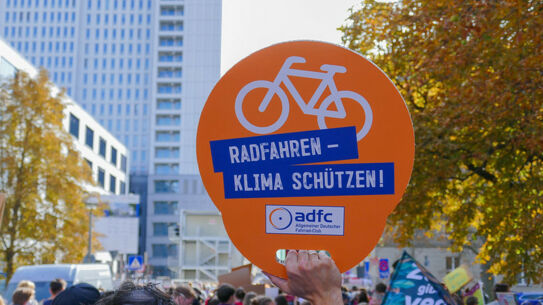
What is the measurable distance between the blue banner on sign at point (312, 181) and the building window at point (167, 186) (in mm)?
93495

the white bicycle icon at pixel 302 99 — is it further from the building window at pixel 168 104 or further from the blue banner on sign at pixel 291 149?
the building window at pixel 168 104

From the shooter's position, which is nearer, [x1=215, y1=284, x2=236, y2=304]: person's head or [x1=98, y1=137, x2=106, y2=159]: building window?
[x1=215, y1=284, x2=236, y2=304]: person's head

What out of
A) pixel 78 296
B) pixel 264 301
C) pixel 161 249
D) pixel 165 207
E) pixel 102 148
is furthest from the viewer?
pixel 165 207

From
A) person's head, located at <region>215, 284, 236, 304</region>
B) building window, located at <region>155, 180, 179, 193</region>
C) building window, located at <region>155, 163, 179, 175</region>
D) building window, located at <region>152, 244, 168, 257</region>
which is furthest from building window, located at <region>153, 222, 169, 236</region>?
person's head, located at <region>215, 284, 236, 304</region>

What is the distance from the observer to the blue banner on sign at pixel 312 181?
2.68 meters

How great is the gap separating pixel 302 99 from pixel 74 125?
5486cm

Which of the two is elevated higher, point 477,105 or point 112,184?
point 112,184

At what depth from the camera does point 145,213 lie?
95812mm

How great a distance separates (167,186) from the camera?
9638 centimetres

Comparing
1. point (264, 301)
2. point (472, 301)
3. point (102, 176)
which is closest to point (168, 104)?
point (102, 176)

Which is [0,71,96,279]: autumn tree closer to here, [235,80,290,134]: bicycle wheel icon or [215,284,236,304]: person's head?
[215,284,236,304]: person's head

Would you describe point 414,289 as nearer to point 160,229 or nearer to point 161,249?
point 160,229

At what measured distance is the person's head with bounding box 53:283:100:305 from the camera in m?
4.72

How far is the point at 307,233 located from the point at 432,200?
12553mm
